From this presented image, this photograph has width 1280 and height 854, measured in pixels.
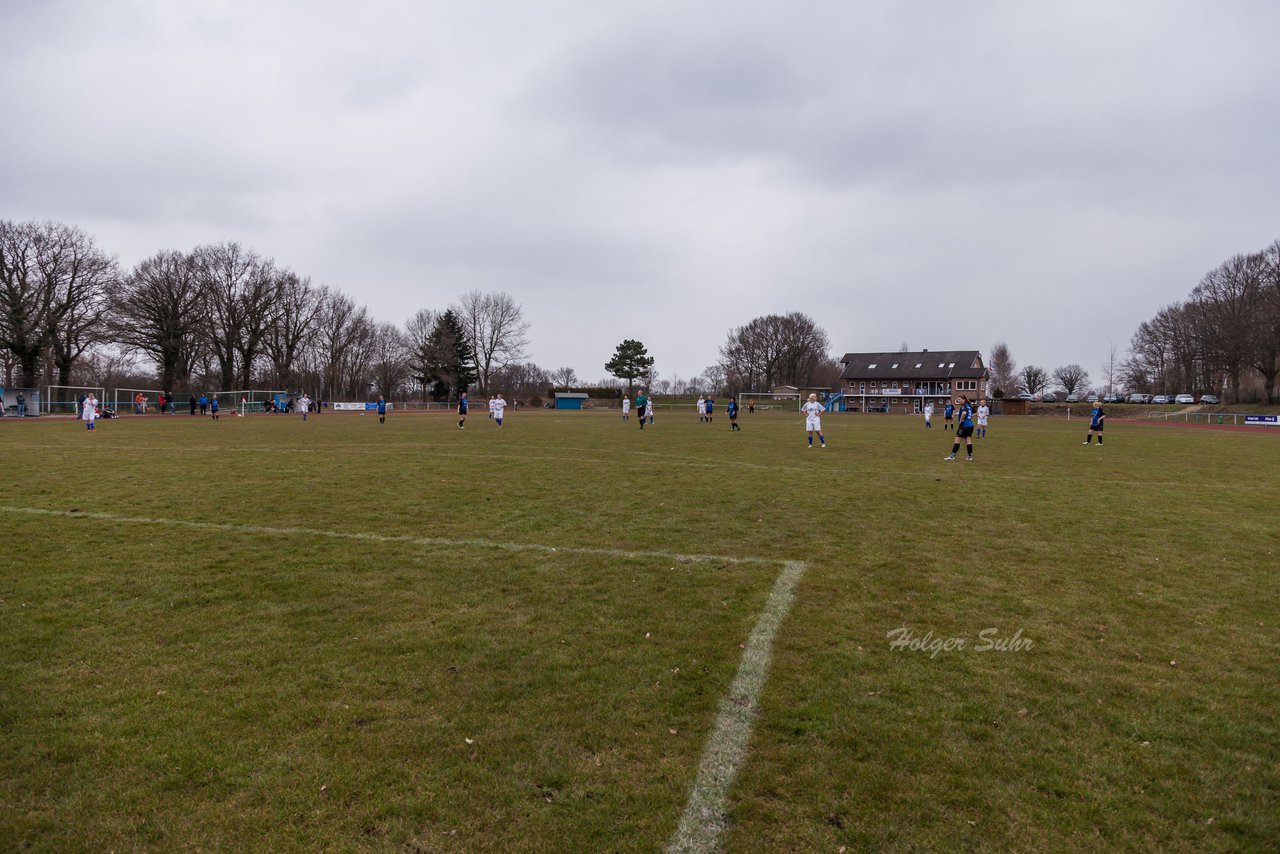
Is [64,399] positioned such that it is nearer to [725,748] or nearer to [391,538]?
[391,538]

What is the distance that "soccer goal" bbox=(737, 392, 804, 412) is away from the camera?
81875mm

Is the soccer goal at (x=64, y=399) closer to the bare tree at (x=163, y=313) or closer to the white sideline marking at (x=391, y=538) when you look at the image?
the bare tree at (x=163, y=313)

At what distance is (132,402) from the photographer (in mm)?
52750

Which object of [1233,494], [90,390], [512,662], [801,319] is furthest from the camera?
[801,319]

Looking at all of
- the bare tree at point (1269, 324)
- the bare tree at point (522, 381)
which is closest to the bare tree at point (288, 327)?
the bare tree at point (522, 381)

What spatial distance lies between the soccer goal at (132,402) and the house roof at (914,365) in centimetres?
8842

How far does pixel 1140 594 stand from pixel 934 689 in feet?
11.3

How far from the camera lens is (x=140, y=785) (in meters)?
3.21

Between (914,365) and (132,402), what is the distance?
9571 centimetres

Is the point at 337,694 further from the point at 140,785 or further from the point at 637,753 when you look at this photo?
the point at 637,753

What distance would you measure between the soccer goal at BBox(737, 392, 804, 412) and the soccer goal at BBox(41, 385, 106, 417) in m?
61.6

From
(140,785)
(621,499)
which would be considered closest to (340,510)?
(621,499)

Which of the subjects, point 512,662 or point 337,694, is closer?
point 337,694

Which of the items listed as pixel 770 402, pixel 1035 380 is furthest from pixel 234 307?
pixel 1035 380
